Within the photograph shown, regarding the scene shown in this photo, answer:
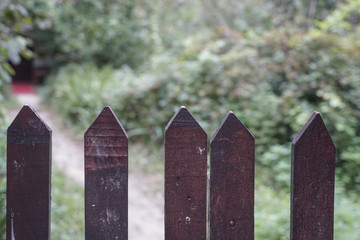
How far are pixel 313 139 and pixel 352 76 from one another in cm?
455

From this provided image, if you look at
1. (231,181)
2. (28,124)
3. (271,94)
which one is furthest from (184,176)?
(271,94)

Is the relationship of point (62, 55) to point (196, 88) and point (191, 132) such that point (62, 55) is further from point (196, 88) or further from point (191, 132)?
point (191, 132)

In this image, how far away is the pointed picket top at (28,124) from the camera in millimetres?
1232

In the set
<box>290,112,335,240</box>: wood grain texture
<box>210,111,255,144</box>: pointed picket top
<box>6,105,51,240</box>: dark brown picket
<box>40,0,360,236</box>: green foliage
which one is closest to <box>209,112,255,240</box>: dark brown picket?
<box>210,111,255,144</box>: pointed picket top

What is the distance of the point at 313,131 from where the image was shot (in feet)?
4.12

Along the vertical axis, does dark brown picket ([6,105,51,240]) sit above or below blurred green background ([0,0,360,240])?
below

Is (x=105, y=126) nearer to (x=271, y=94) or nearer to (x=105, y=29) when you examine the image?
(x=271, y=94)

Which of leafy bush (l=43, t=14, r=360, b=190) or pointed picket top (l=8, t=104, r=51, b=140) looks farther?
leafy bush (l=43, t=14, r=360, b=190)

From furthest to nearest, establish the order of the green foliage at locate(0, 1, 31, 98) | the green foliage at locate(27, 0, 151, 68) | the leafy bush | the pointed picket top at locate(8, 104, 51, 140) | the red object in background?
the red object in background → the green foliage at locate(27, 0, 151, 68) → the leafy bush → the green foliage at locate(0, 1, 31, 98) → the pointed picket top at locate(8, 104, 51, 140)

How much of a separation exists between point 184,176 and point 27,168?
1.59 ft

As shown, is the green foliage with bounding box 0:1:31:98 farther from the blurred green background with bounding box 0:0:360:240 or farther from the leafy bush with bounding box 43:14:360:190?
the leafy bush with bounding box 43:14:360:190

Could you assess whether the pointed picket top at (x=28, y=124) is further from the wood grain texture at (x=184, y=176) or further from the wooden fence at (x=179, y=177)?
the wood grain texture at (x=184, y=176)

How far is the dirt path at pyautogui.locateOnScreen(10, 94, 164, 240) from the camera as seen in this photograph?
3947 mm

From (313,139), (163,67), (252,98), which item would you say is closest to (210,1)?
(163,67)
